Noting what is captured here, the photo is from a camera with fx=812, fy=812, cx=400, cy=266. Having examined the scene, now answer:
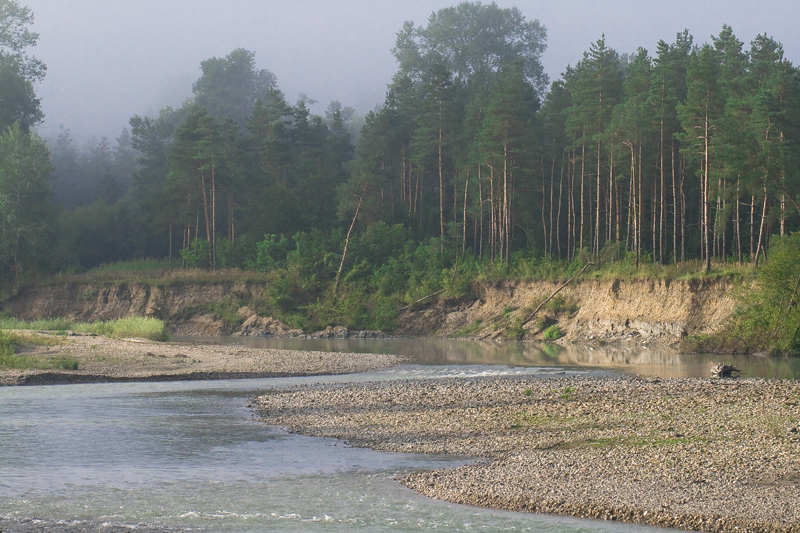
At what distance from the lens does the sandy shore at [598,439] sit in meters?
12.1

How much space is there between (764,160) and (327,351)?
87.2ft

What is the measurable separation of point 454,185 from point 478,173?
11141 millimetres

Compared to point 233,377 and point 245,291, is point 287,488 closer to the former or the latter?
point 233,377

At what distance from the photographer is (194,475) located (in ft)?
49.5

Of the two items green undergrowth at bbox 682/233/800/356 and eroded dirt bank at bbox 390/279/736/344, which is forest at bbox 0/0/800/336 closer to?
eroded dirt bank at bbox 390/279/736/344

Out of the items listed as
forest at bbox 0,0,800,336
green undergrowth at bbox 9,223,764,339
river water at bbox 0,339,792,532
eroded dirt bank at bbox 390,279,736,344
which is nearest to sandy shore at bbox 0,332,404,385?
river water at bbox 0,339,792,532

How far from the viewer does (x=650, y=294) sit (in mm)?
51000

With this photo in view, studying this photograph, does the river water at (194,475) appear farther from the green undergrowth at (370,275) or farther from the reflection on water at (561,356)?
the green undergrowth at (370,275)

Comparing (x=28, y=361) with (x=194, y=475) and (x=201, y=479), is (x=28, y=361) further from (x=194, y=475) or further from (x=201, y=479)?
(x=201, y=479)

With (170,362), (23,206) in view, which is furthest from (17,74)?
(170,362)

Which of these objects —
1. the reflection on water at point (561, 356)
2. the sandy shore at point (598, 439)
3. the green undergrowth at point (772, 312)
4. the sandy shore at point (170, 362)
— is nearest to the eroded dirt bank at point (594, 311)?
the reflection on water at point (561, 356)

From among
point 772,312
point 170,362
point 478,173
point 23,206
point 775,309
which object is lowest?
point 170,362

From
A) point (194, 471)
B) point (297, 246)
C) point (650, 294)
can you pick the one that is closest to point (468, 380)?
point (194, 471)

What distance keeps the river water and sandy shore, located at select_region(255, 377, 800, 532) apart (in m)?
0.72
